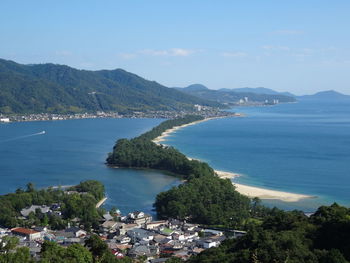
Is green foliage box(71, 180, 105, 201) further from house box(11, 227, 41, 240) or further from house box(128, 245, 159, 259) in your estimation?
house box(128, 245, 159, 259)

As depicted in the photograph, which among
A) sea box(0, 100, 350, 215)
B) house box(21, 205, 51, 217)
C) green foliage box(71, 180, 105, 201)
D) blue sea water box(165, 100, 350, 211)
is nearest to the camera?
house box(21, 205, 51, 217)

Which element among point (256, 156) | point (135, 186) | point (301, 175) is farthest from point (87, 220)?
point (256, 156)

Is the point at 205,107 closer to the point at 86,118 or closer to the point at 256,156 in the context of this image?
the point at 86,118

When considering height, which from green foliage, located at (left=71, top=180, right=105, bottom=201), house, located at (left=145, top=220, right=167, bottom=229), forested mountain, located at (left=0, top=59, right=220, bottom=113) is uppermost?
forested mountain, located at (left=0, top=59, right=220, bottom=113)

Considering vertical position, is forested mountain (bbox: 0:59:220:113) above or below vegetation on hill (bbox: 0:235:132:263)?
above

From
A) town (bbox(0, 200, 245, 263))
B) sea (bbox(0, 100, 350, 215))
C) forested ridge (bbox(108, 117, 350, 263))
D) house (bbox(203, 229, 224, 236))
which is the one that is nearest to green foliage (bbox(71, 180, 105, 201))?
sea (bbox(0, 100, 350, 215))

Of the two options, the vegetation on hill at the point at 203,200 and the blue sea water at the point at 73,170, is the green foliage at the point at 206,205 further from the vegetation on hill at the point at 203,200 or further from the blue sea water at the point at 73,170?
the blue sea water at the point at 73,170

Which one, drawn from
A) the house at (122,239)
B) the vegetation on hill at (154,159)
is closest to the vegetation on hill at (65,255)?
the house at (122,239)
